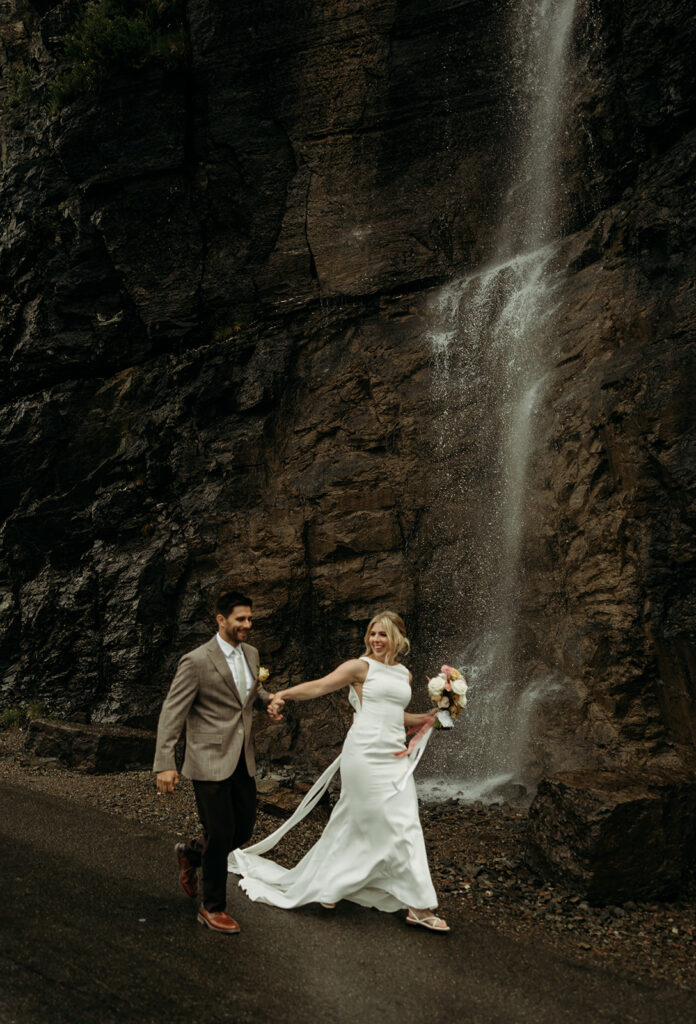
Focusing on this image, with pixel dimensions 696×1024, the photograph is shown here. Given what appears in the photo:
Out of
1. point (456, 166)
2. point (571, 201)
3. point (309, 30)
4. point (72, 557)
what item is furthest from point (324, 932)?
point (309, 30)

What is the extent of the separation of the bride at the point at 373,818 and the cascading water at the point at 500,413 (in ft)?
17.1

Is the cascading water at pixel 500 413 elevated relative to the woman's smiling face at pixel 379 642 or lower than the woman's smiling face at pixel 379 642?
elevated

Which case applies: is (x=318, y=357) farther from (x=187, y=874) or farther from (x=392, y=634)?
(x=187, y=874)

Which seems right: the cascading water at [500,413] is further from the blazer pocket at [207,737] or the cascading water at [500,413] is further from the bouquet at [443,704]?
the blazer pocket at [207,737]

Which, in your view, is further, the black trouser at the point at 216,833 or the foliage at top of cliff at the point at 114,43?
the foliage at top of cliff at the point at 114,43

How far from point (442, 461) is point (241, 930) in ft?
33.4

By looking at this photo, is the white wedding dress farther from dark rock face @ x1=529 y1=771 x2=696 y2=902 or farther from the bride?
dark rock face @ x1=529 y1=771 x2=696 y2=902

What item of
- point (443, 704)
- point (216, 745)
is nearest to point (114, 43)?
point (443, 704)

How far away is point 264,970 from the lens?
516 cm

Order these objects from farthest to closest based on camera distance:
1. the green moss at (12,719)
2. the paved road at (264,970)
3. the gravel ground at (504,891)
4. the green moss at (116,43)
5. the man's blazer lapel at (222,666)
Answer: the green moss at (116,43)
the green moss at (12,719)
the man's blazer lapel at (222,666)
the gravel ground at (504,891)
the paved road at (264,970)

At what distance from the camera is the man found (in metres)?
5.79

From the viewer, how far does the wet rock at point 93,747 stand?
1204 cm

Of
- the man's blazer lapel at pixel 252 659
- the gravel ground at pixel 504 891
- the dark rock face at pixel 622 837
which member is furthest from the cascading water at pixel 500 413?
the man's blazer lapel at pixel 252 659

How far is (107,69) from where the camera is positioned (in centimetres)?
1841
